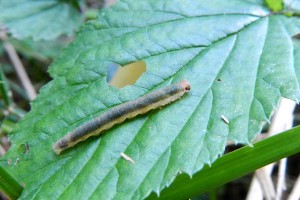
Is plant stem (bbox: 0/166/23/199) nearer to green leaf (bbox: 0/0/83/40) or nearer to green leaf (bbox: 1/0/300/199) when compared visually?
green leaf (bbox: 1/0/300/199)

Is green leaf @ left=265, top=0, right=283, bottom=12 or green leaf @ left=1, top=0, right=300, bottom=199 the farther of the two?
green leaf @ left=265, top=0, right=283, bottom=12

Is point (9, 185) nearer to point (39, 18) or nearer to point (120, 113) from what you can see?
point (120, 113)

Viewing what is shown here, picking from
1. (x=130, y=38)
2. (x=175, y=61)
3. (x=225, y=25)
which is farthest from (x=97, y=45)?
(x=225, y=25)

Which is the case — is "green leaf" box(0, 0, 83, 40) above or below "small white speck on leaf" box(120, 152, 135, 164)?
above

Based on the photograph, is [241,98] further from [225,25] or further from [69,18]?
[69,18]

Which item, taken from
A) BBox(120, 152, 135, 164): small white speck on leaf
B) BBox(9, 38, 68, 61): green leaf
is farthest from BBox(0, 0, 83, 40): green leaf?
BBox(120, 152, 135, 164): small white speck on leaf

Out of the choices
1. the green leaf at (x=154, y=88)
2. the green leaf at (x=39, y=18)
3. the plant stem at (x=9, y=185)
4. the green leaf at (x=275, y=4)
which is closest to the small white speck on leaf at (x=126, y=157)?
the green leaf at (x=154, y=88)

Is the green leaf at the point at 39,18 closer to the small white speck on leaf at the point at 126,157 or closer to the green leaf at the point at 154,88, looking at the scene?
the green leaf at the point at 154,88
